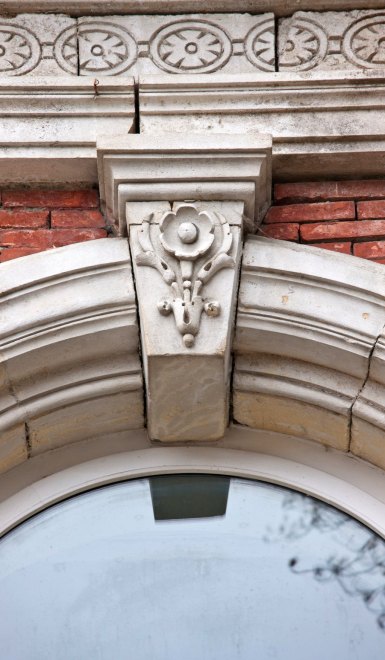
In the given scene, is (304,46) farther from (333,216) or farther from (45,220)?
(45,220)

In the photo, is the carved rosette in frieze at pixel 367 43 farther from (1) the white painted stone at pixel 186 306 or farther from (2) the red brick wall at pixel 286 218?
(1) the white painted stone at pixel 186 306

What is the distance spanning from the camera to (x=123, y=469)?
4480 mm

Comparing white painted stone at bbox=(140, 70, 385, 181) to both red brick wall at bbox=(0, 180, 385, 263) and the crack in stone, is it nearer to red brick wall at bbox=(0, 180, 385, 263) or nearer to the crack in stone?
red brick wall at bbox=(0, 180, 385, 263)

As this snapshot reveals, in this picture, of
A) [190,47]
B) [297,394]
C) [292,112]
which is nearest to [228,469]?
[297,394]

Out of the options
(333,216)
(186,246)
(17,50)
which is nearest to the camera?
(186,246)

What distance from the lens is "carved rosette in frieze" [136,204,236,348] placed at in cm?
410

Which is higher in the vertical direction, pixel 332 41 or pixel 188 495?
pixel 332 41

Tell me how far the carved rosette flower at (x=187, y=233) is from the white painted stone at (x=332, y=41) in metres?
0.63

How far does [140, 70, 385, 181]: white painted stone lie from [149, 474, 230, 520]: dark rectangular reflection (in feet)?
3.19

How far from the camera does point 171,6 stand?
4.61 m

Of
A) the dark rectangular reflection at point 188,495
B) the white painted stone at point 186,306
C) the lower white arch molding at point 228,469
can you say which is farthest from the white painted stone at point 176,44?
the dark rectangular reflection at point 188,495

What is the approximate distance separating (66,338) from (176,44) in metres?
1.04

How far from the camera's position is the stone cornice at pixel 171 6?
4594 millimetres

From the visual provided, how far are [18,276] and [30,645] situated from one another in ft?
3.47
